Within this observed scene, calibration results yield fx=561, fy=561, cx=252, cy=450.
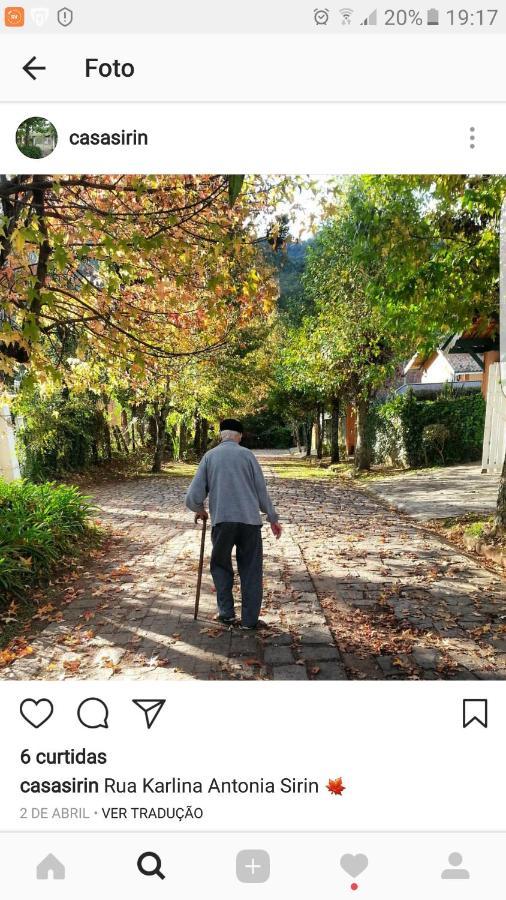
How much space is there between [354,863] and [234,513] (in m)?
3.30

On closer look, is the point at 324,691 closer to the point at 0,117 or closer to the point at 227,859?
the point at 227,859

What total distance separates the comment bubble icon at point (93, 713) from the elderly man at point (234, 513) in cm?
289

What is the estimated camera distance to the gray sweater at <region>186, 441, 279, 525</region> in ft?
16.0

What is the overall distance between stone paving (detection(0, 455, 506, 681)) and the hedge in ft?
35.2

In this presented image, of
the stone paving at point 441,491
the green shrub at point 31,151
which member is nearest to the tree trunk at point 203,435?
the stone paving at point 441,491

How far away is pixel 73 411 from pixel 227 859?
1725cm

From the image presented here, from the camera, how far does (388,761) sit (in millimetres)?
1896

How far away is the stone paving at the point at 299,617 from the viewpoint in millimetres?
4078

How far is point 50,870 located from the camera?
65.7 inches

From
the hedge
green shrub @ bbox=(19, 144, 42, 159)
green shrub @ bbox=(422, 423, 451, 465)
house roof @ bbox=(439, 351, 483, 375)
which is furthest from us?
house roof @ bbox=(439, 351, 483, 375)

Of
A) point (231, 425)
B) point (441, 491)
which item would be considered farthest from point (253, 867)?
point (441, 491)

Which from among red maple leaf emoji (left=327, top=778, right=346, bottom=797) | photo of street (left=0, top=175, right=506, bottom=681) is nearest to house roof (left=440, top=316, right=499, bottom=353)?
photo of street (left=0, top=175, right=506, bottom=681)

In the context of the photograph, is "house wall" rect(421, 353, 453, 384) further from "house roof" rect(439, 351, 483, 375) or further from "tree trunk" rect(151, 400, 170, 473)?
"tree trunk" rect(151, 400, 170, 473)

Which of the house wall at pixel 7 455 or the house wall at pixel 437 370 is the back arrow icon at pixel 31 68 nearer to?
the house wall at pixel 7 455
